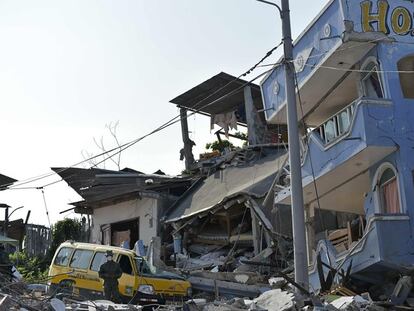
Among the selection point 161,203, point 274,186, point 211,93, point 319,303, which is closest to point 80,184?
point 161,203

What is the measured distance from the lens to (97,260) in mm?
17484

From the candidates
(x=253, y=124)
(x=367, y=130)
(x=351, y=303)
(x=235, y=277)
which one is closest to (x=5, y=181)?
(x=253, y=124)

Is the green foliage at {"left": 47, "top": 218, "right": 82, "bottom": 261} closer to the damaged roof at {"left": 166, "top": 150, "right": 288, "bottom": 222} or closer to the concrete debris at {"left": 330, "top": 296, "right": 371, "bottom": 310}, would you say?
the damaged roof at {"left": 166, "top": 150, "right": 288, "bottom": 222}

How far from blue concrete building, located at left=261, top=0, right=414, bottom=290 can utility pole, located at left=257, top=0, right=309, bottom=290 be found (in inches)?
68.5

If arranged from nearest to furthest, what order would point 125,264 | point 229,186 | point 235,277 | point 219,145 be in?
point 125,264
point 235,277
point 229,186
point 219,145

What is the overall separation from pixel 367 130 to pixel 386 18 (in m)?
2.76

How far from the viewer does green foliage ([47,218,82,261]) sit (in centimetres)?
2986

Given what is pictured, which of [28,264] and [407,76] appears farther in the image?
[28,264]

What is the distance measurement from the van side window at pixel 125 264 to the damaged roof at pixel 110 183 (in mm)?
9624

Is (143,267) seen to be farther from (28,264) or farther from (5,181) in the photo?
(28,264)

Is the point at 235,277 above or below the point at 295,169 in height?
below

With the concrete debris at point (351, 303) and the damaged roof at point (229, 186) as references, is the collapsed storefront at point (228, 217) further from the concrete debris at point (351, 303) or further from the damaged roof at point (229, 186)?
the concrete debris at point (351, 303)

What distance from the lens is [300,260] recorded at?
11859 mm

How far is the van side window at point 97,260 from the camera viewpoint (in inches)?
680
